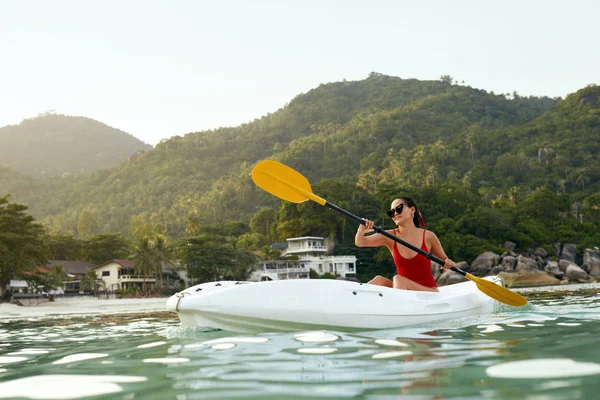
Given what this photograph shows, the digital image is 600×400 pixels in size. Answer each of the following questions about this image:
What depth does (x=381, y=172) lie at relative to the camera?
294 feet

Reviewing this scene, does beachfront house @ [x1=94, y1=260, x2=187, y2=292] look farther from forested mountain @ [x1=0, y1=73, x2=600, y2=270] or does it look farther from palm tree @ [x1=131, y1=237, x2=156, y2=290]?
forested mountain @ [x1=0, y1=73, x2=600, y2=270]

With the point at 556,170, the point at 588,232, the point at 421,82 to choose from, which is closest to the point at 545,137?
the point at 556,170

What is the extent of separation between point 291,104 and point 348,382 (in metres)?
174

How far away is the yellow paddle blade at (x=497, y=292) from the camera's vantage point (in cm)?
684

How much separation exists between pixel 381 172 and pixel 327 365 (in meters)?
87.7

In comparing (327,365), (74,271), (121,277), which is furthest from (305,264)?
(327,365)

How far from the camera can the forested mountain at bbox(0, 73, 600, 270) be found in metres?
60.0

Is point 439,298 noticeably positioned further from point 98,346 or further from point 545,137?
point 545,137

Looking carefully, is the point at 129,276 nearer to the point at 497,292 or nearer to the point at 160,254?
the point at 160,254

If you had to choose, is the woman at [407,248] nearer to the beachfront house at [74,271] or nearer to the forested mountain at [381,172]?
the forested mountain at [381,172]

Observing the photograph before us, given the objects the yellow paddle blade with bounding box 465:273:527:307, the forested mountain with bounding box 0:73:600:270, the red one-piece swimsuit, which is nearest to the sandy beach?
the red one-piece swimsuit

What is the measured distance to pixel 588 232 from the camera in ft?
182

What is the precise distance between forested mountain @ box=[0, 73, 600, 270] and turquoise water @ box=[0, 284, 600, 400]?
47.1m

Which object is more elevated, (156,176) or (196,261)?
(156,176)
